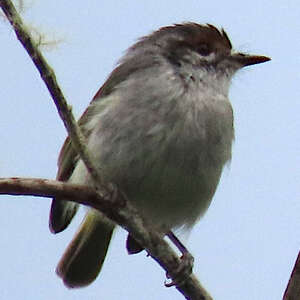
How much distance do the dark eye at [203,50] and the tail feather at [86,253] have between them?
3.51ft

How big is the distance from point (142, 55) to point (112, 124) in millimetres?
589

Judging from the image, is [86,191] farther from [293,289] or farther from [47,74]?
[293,289]

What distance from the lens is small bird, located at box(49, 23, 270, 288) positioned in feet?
12.1

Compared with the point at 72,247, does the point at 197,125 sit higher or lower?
higher

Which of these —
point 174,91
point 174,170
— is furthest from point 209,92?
point 174,170

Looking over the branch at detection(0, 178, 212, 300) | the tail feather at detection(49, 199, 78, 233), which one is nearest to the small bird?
the tail feather at detection(49, 199, 78, 233)

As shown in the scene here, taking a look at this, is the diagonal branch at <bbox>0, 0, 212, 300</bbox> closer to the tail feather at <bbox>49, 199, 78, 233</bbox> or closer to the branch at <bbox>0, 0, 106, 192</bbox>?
the branch at <bbox>0, 0, 106, 192</bbox>

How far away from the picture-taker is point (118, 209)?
302 centimetres

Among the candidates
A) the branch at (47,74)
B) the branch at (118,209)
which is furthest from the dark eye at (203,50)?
the branch at (47,74)

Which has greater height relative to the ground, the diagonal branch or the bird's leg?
the diagonal branch

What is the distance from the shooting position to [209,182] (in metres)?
3.88

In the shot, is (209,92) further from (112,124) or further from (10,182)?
(10,182)

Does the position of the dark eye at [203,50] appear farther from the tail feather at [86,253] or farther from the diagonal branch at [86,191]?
the diagonal branch at [86,191]

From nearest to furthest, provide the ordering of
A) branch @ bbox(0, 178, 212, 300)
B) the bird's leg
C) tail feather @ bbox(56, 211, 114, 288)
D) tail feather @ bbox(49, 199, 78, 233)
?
1. branch @ bbox(0, 178, 212, 300)
2. the bird's leg
3. tail feather @ bbox(49, 199, 78, 233)
4. tail feather @ bbox(56, 211, 114, 288)
